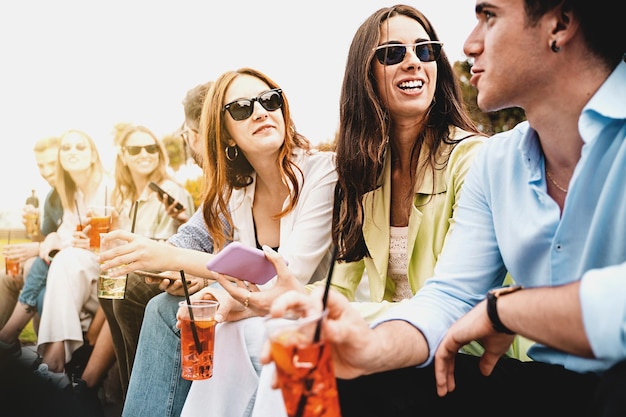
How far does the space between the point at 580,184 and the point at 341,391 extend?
80 centimetres

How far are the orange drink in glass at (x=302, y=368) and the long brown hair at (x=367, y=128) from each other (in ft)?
5.19

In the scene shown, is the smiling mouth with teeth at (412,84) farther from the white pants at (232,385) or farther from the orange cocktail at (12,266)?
the orange cocktail at (12,266)

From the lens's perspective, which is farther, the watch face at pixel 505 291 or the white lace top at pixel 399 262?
the white lace top at pixel 399 262

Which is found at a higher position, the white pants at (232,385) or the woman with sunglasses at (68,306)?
the white pants at (232,385)

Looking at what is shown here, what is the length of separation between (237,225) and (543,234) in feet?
6.30

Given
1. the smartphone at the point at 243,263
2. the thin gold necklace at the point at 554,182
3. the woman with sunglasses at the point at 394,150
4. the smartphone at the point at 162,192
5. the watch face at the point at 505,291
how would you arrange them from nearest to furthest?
the watch face at the point at 505,291 < the thin gold necklace at the point at 554,182 < the smartphone at the point at 243,263 < the woman with sunglasses at the point at 394,150 < the smartphone at the point at 162,192

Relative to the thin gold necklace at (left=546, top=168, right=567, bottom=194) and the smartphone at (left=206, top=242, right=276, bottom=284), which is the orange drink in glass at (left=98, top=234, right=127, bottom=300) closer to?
the smartphone at (left=206, top=242, right=276, bottom=284)

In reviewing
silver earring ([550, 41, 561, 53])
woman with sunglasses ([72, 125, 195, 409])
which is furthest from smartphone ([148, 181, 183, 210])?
silver earring ([550, 41, 561, 53])

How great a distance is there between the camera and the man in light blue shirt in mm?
1500

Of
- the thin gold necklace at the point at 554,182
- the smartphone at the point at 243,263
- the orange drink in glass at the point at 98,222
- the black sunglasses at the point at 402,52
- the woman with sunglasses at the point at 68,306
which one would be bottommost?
the woman with sunglasses at the point at 68,306

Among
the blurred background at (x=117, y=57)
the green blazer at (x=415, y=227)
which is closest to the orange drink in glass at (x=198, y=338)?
the green blazer at (x=415, y=227)

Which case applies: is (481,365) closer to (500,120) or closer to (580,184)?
(580,184)

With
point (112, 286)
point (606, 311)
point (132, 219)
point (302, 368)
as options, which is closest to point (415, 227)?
point (606, 311)

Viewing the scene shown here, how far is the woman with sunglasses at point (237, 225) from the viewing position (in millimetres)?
2540
